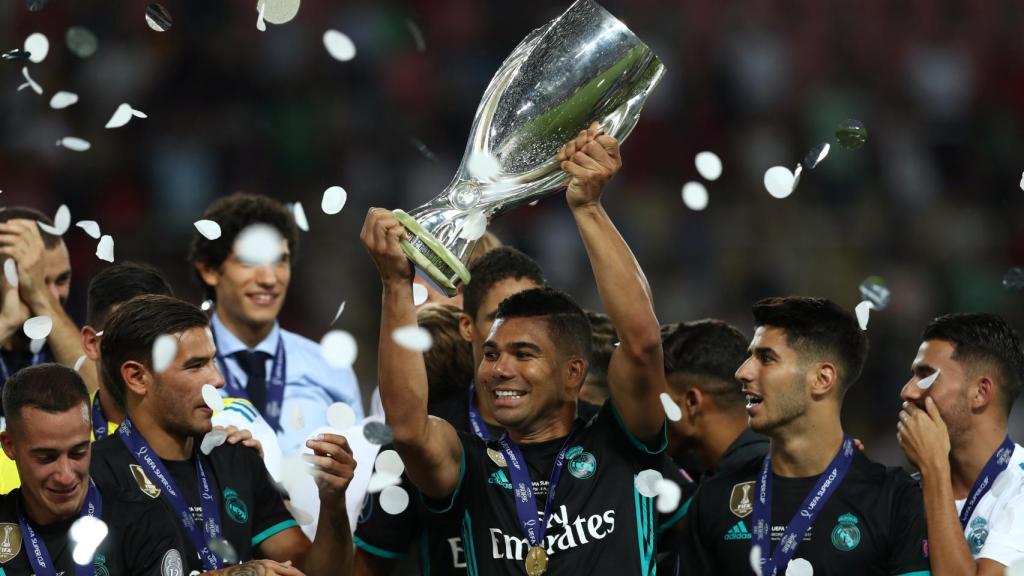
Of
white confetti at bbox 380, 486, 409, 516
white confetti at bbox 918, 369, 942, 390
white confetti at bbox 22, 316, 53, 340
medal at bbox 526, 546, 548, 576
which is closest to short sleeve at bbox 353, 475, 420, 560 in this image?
white confetti at bbox 380, 486, 409, 516

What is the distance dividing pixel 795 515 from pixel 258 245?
8.14 feet

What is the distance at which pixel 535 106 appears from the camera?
3.85m

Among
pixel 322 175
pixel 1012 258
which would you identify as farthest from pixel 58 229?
pixel 1012 258

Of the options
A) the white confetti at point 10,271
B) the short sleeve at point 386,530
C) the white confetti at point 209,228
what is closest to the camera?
the short sleeve at point 386,530

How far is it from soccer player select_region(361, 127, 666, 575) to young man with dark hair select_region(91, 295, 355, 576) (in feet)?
0.95

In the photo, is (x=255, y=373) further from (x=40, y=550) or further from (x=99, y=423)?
(x=40, y=550)

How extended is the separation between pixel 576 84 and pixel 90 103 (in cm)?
633

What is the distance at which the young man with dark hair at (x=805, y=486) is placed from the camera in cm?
417

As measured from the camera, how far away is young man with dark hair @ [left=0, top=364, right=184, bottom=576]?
12.6 ft

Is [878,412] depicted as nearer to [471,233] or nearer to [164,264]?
[164,264]

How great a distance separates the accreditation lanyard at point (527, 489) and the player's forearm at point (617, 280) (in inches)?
18.0

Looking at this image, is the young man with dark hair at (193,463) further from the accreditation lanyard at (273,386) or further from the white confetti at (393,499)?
the accreditation lanyard at (273,386)

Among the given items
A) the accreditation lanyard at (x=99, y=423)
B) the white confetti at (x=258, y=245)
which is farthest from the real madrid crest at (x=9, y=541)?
the white confetti at (x=258, y=245)

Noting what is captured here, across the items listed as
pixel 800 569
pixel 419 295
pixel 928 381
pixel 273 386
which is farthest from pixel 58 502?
pixel 928 381
